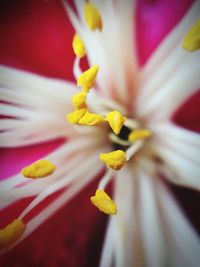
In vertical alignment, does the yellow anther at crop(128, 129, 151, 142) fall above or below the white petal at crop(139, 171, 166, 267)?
above

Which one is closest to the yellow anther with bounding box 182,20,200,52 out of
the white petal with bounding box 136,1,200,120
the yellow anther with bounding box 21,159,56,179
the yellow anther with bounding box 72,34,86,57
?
the white petal with bounding box 136,1,200,120

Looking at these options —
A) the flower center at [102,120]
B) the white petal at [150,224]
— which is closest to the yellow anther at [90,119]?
the flower center at [102,120]

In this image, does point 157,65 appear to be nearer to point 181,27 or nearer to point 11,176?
point 181,27

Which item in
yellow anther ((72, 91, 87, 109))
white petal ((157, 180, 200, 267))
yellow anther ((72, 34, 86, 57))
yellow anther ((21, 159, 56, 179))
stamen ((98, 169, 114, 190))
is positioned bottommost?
white petal ((157, 180, 200, 267))

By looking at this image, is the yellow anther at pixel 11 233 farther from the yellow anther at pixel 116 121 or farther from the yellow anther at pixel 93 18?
the yellow anther at pixel 93 18

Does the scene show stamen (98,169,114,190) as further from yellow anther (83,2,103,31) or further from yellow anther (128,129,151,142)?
yellow anther (83,2,103,31)

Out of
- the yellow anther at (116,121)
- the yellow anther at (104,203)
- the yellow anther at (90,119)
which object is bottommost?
the yellow anther at (104,203)

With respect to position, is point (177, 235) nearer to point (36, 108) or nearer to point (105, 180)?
point (105, 180)
